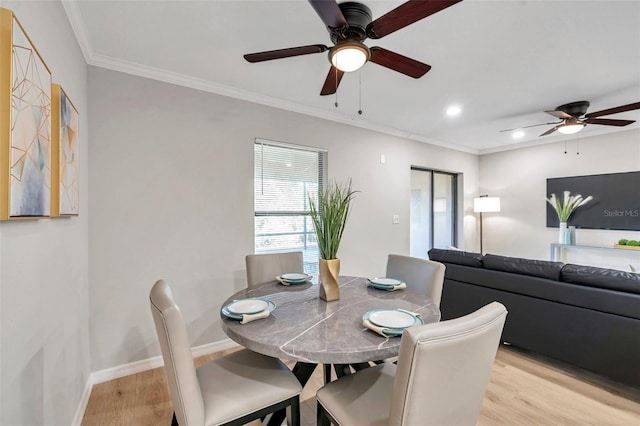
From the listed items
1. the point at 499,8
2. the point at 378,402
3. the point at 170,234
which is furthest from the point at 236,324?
the point at 499,8

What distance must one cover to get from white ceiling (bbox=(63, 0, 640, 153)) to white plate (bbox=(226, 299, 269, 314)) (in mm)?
1639

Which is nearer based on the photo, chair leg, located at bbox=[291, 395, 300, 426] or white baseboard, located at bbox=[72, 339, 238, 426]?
chair leg, located at bbox=[291, 395, 300, 426]

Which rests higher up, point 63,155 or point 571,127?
point 571,127

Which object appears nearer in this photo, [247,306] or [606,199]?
[247,306]

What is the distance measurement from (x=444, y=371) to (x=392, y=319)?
1.28ft

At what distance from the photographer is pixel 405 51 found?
6.95 ft

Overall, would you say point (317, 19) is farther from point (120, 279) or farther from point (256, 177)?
point (120, 279)

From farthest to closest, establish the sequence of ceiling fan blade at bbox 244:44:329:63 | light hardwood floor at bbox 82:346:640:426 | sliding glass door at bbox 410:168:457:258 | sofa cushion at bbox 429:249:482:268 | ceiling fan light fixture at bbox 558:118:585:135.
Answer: sliding glass door at bbox 410:168:457:258 < ceiling fan light fixture at bbox 558:118:585:135 < sofa cushion at bbox 429:249:482:268 < light hardwood floor at bbox 82:346:640:426 < ceiling fan blade at bbox 244:44:329:63

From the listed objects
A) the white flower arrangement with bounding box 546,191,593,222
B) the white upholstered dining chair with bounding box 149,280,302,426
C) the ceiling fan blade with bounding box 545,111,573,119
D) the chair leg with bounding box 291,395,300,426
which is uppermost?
the ceiling fan blade with bounding box 545,111,573,119

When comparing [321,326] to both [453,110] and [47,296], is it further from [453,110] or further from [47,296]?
[453,110]

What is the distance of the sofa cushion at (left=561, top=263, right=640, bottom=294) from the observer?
1.90 metres

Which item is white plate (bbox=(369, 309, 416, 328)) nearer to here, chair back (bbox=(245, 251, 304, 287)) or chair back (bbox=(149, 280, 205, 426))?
chair back (bbox=(149, 280, 205, 426))

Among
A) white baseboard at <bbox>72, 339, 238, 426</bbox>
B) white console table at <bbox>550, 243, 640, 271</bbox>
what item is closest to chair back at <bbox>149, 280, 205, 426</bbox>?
white baseboard at <bbox>72, 339, 238, 426</bbox>

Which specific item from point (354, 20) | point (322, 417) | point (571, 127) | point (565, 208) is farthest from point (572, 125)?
point (322, 417)
